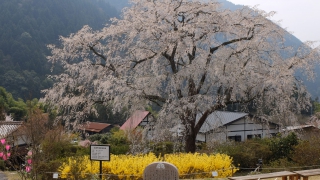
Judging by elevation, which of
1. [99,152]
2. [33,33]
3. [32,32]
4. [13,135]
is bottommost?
[99,152]

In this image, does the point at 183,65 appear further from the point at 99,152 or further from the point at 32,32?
the point at 32,32

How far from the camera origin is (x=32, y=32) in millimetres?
79750

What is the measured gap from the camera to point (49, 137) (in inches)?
482

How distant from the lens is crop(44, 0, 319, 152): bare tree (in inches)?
503

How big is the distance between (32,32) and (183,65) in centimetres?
7322

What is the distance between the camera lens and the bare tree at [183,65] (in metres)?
12.8

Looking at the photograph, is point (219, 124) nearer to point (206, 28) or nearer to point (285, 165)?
Answer: point (285, 165)

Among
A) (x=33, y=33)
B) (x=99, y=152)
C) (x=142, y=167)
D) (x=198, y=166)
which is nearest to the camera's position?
(x=99, y=152)

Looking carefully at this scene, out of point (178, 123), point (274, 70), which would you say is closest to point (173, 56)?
point (178, 123)

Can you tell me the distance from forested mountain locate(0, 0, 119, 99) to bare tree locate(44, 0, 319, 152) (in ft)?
141

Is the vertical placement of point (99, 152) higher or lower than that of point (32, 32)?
lower

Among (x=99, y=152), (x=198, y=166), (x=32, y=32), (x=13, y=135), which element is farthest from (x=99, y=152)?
(x=32, y=32)

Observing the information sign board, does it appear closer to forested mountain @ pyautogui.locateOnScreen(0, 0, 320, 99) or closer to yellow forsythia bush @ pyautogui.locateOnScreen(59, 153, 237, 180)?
yellow forsythia bush @ pyautogui.locateOnScreen(59, 153, 237, 180)

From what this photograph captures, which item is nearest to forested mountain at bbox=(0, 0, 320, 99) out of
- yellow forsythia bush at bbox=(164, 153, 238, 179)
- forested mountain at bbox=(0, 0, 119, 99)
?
forested mountain at bbox=(0, 0, 119, 99)
